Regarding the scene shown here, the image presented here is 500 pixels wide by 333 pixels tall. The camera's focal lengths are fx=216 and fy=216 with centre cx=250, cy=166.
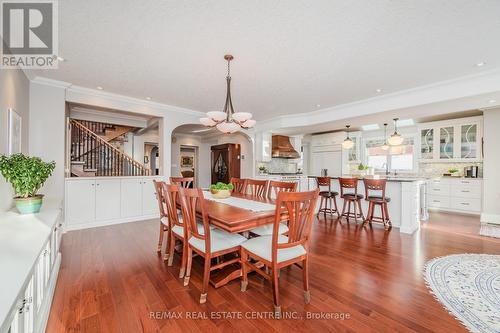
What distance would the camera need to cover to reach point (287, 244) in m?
1.80

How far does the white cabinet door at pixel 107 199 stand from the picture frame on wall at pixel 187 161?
16.3 ft

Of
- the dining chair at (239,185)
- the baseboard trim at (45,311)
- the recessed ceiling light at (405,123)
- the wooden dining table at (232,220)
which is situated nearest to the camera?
the baseboard trim at (45,311)

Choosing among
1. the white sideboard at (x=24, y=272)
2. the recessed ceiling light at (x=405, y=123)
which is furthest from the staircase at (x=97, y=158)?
the recessed ceiling light at (x=405, y=123)

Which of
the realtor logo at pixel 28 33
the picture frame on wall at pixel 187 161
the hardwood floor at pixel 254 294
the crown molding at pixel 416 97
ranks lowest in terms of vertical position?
the hardwood floor at pixel 254 294

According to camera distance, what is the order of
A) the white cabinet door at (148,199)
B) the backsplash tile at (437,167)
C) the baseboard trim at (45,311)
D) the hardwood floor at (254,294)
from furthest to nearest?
the backsplash tile at (437,167) < the white cabinet door at (148,199) < the hardwood floor at (254,294) < the baseboard trim at (45,311)

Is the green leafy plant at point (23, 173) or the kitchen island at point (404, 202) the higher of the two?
the green leafy plant at point (23, 173)

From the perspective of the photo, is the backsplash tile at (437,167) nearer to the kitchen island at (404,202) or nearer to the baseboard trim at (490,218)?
the baseboard trim at (490,218)

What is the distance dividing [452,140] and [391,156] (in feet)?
4.97

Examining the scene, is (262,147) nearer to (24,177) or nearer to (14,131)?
(14,131)

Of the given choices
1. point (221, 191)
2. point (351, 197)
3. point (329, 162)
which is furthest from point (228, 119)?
point (329, 162)

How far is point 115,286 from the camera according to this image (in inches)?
83.2

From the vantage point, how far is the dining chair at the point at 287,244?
1.71 metres

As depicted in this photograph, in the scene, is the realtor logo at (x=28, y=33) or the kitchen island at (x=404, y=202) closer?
the realtor logo at (x=28, y=33)

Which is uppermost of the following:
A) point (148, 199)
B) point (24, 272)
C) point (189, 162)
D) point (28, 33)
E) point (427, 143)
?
point (28, 33)
